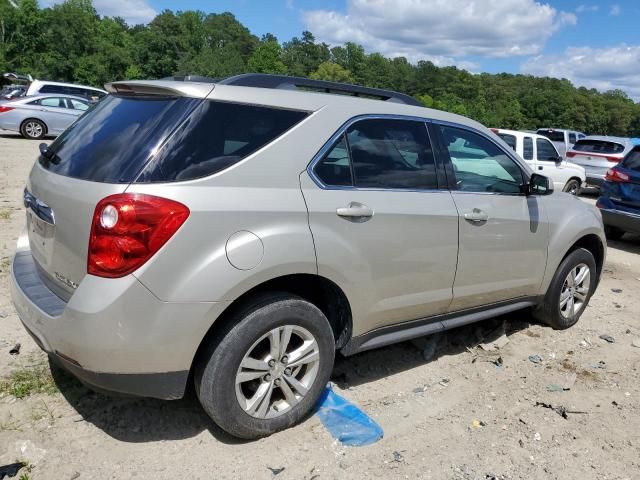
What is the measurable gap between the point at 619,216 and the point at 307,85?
7030 mm

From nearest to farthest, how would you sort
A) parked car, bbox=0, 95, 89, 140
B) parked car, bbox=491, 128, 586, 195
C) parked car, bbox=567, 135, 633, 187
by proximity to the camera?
parked car, bbox=491, 128, 586, 195
parked car, bbox=567, 135, 633, 187
parked car, bbox=0, 95, 89, 140

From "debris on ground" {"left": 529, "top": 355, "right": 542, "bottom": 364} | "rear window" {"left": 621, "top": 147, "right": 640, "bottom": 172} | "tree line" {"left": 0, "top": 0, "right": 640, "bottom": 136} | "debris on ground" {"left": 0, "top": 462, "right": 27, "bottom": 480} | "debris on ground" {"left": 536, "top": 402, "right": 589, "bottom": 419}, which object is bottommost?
"debris on ground" {"left": 0, "top": 462, "right": 27, "bottom": 480}

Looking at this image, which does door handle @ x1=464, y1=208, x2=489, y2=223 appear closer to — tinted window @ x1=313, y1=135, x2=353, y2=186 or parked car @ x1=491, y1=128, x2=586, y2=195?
tinted window @ x1=313, y1=135, x2=353, y2=186

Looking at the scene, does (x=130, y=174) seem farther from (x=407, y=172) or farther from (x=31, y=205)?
(x=407, y=172)

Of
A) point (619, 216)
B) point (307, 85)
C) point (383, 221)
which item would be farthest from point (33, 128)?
point (383, 221)

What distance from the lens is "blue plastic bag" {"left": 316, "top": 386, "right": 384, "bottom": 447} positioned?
10.3 feet

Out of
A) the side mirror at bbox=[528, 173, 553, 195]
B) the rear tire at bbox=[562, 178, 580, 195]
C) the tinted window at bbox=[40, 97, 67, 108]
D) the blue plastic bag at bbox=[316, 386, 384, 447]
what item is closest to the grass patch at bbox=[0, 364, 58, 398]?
the blue plastic bag at bbox=[316, 386, 384, 447]

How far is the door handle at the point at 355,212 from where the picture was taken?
3027 millimetres

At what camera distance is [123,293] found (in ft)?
8.07

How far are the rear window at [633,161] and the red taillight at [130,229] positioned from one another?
825 centimetres

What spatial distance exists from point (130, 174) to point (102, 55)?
84.0 metres

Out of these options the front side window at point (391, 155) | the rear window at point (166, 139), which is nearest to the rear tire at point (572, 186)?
the front side window at point (391, 155)

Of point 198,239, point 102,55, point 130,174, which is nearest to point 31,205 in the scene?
point 130,174

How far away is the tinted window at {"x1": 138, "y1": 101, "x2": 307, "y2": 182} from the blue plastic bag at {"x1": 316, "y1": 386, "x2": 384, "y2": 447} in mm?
1614
